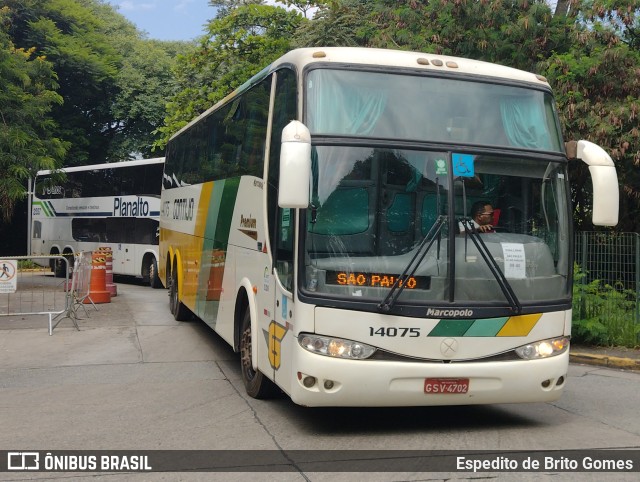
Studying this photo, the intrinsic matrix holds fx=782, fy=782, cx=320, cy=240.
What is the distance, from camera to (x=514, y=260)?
6.72m

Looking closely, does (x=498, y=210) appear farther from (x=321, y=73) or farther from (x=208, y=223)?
(x=208, y=223)

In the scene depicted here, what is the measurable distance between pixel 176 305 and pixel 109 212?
11043 millimetres

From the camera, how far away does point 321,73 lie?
685 cm

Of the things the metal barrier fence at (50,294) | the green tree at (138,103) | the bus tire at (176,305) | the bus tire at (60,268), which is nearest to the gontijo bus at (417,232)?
the metal barrier fence at (50,294)

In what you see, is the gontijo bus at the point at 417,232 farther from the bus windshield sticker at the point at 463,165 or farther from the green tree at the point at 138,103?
the green tree at the point at 138,103

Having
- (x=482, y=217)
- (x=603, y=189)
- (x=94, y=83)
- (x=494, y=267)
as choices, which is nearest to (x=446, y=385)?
(x=494, y=267)

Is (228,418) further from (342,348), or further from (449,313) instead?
(449,313)

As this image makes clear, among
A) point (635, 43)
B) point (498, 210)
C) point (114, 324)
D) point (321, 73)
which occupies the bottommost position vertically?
point (114, 324)

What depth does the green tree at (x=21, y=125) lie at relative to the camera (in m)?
20.4

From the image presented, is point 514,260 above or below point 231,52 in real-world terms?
below

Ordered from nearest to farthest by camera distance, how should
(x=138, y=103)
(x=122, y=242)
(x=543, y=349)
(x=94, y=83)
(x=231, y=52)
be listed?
(x=543, y=349), (x=122, y=242), (x=231, y=52), (x=94, y=83), (x=138, y=103)

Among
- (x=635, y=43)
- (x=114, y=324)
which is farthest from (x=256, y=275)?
(x=635, y=43)

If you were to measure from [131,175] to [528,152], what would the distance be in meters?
18.4

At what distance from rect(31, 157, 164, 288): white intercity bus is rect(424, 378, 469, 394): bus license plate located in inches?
665
